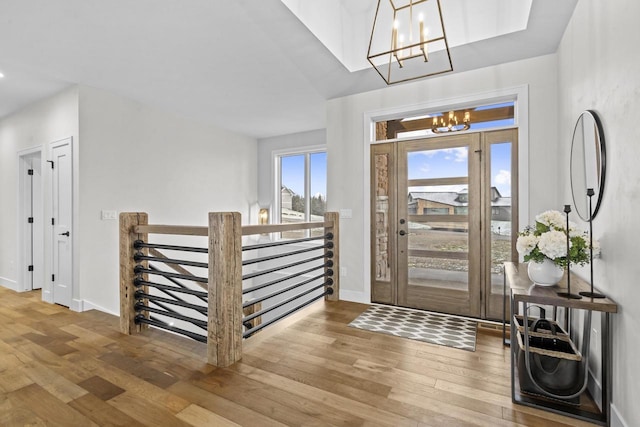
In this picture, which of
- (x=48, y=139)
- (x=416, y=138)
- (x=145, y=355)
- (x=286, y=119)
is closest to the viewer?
(x=145, y=355)

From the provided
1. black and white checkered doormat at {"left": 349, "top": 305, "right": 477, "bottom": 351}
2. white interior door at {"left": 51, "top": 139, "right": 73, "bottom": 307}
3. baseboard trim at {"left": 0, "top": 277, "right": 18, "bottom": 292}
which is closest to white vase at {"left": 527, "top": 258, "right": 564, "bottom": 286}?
black and white checkered doormat at {"left": 349, "top": 305, "right": 477, "bottom": 351}

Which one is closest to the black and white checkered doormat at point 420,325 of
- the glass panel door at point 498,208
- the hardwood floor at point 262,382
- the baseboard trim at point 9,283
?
the hardwood floor at point 262,382

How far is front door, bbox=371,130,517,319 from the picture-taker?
3.24 m

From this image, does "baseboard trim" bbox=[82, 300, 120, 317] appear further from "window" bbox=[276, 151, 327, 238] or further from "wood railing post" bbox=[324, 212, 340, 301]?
"window" bbox=[276, 151, 327, 238]

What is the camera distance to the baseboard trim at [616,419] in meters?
1.51

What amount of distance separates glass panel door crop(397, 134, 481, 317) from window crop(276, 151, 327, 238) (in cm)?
242

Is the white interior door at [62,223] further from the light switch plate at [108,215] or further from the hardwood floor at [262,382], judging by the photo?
the hardwood floor at [262,382]

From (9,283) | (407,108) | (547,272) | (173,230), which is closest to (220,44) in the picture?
(173,230)

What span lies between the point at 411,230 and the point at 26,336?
12.5ft

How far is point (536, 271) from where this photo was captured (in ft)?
6.52

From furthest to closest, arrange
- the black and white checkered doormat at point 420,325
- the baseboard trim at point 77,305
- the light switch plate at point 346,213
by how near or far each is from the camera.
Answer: the light switch plate at point 346,213
the baseboard trim at point 77,305
the black and white checkered doormat at point 420,325

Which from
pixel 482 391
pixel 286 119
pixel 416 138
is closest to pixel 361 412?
pixel 482 391

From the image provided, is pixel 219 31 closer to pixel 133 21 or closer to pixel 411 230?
pixel 133 21

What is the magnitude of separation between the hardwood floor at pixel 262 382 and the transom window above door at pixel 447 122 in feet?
6.86
